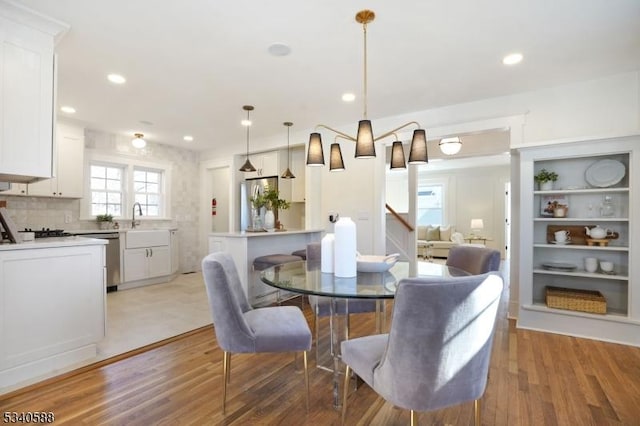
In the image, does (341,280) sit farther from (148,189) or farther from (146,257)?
(148,189)

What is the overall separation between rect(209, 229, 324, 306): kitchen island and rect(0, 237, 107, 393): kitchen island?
1285 millimetres

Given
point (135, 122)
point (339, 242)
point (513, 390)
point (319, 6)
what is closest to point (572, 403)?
point (513, 390)

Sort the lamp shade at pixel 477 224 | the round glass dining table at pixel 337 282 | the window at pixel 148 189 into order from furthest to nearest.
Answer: the lamp shade at pixel 477 224
the window at pixel 148 189
the round glass dining table at pixel 337 282

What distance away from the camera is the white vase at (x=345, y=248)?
1.85 meters

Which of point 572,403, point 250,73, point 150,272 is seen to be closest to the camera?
point 572,403

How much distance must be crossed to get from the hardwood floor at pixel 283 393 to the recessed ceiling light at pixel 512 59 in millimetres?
2465

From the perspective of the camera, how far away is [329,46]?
244 centimetres

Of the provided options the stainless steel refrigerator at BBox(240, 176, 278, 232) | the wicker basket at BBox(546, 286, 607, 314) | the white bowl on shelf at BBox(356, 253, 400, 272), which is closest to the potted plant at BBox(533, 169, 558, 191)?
the wicker basket at BBox(546, 286, 607, 314)

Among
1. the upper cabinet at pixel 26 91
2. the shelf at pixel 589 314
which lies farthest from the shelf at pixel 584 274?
the upper cabinet at pixel 26 91

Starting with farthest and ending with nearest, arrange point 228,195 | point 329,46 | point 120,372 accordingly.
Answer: point 228,195 → point 329,46 → point 120,372

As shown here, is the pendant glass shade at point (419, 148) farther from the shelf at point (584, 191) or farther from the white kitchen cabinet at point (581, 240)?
the shelf at point (584, 191)

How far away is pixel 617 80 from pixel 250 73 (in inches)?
137

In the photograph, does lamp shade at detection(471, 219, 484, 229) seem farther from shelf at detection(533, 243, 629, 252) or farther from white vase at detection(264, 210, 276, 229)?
white vase at detection(264, 210, 276, 229)

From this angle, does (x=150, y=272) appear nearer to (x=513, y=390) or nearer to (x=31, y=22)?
(x=31, y=22)
